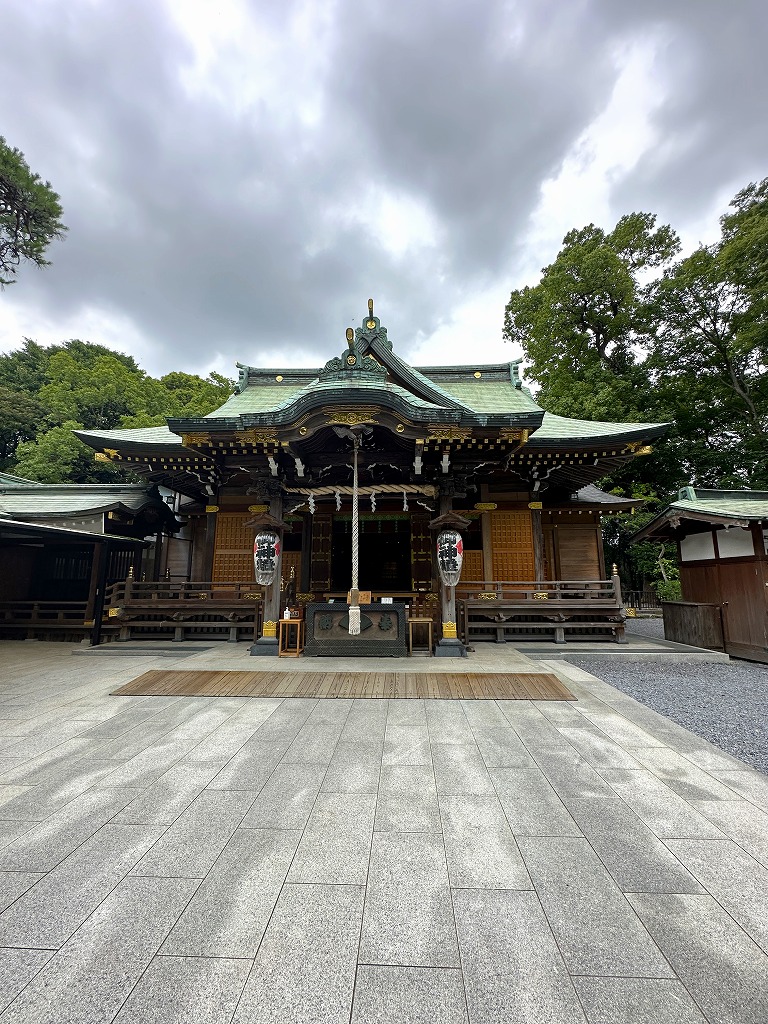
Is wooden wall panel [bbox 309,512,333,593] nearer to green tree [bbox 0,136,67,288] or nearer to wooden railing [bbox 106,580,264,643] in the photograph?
wooden railing [bbox 106,580,264,643]

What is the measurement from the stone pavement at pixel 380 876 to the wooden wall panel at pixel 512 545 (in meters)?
6.94

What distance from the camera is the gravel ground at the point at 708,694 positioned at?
4922 mm

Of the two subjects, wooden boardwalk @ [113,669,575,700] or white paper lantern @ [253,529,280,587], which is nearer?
wooden boardwalk @ [113,669,575,700]

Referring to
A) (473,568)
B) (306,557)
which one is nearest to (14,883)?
(306,557)

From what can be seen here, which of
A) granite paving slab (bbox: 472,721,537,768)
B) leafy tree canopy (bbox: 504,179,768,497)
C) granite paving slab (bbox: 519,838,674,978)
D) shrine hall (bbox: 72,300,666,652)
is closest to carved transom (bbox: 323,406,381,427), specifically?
shrine hall (bbox: 72,300,666,652)

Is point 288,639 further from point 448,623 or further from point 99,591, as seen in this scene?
point 99,591

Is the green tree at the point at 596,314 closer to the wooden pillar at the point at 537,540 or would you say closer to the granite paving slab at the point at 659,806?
the wooden pillar at the point at 537,540

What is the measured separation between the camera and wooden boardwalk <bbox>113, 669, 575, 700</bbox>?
628cm

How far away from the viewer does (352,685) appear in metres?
6.70

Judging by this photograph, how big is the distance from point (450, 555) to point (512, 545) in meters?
3.81

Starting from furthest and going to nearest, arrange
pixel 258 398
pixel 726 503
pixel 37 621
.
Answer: pixel 258 398, pixel 37 621, pixel 726 503

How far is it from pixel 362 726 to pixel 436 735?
0.92m

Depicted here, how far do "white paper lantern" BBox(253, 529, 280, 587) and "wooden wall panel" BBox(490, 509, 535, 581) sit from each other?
249 inches

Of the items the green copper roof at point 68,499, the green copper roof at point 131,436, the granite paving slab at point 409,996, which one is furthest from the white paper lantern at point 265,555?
the granite paving slab at point 409,996
